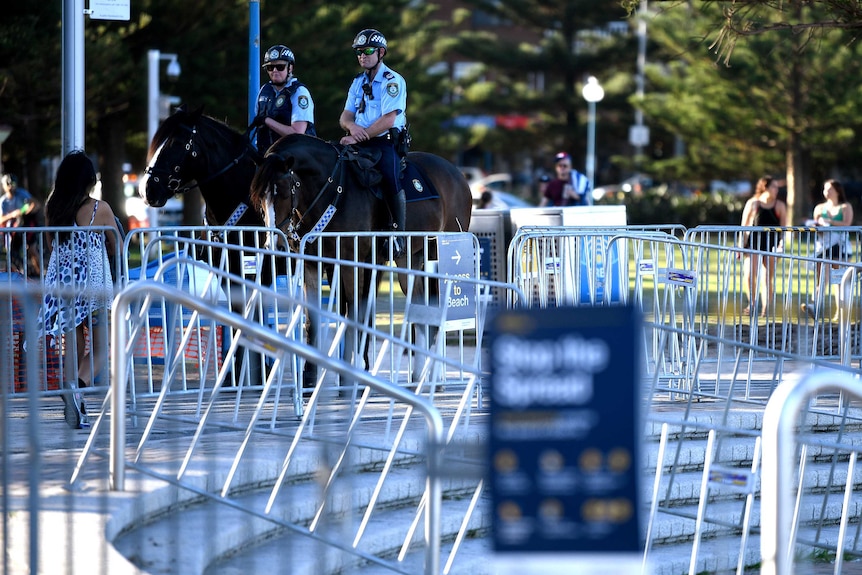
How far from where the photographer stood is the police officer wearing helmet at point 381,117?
10984 mm

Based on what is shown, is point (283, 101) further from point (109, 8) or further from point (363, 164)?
point (109, 8)

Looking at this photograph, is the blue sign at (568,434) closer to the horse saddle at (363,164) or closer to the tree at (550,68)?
the horse saddle at (363,164)

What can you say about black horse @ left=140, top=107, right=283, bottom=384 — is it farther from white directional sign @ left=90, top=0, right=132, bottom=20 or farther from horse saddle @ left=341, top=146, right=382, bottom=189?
white directional sign @ left=90, top=0, right=132, bottom=20

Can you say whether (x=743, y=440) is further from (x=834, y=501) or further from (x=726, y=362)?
(x=726, y=362)

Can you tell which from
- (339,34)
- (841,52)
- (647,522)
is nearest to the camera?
(647,522)

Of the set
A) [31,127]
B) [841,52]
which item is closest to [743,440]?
[31,127]

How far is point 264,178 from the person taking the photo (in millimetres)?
9977

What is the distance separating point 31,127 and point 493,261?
1527cm

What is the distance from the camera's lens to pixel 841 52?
4091 centimetres

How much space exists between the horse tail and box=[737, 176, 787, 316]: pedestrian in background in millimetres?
3519

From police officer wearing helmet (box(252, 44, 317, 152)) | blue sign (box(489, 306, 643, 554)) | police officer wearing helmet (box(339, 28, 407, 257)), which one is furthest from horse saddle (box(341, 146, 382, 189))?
blue sign (box(489, 306, 643, 554))

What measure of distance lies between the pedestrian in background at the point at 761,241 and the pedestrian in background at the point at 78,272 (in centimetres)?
441

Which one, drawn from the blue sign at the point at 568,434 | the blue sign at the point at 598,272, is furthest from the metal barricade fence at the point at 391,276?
the blue sign at the point at 568,434

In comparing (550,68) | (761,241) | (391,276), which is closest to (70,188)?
(391,276)
